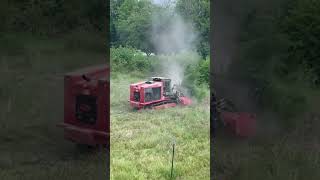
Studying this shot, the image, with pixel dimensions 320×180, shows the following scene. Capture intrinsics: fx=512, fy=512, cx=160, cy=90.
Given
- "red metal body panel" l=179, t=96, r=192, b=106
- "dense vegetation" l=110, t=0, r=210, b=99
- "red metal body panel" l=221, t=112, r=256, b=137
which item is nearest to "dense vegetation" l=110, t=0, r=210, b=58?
"dense vegetation" l=110, t=0, r=210, b=99

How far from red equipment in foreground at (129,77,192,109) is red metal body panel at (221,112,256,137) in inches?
10.0

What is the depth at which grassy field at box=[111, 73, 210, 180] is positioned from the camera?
8.43 feet

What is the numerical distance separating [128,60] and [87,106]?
12.3 inches

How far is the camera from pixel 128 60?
2588 mm

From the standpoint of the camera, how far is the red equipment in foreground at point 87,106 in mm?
2576

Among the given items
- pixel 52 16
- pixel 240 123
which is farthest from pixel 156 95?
pixel 52 16

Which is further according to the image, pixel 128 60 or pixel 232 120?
pixel 232 120

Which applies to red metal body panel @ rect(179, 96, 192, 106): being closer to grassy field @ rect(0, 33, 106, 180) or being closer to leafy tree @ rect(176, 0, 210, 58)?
leafy tree @ rect(176, 0, 210, 58)

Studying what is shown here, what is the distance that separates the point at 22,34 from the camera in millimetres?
2627

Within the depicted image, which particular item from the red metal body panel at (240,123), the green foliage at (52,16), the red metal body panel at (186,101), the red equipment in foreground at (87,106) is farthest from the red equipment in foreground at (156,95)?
the green foliage at (52,16)

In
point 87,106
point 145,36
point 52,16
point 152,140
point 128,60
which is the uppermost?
point 52,16

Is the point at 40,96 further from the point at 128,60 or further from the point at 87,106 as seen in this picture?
the point at 128,60

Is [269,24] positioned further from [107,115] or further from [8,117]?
[8,117]

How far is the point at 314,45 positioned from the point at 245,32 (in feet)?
1.33
